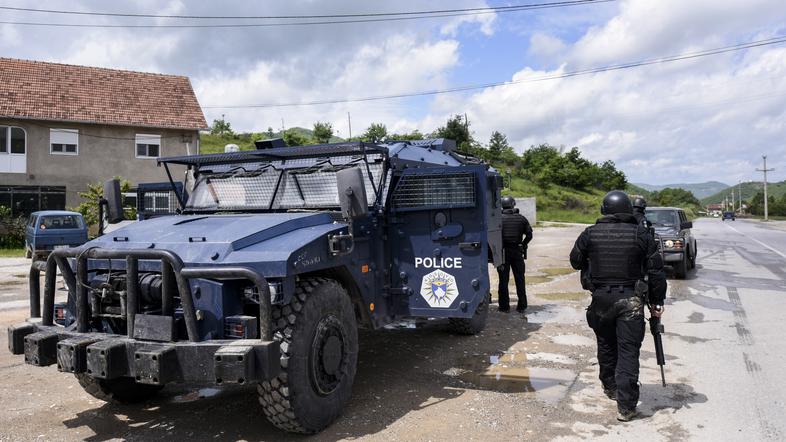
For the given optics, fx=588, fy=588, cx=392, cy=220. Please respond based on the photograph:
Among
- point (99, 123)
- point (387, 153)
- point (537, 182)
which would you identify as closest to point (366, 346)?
point (387, 153)

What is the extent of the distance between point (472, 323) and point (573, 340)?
1.18 m

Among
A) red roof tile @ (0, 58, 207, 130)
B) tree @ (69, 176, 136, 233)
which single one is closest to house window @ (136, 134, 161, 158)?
red roof tile @ (0, 58, 207, 130)

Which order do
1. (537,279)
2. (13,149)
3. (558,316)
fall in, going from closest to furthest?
(558,316) < (537,279) < (13,149)

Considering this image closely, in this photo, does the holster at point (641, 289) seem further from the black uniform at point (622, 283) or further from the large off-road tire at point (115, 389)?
the large off-road tire at point (115, 389)

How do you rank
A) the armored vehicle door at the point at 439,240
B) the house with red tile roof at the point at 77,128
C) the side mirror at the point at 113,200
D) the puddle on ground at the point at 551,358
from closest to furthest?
the armored vehicle door at the point at 439,240, the side mirror at the point at 113,200, the puddle on ground at the point at 551,358, the house with red tile roof at the point at 77,128

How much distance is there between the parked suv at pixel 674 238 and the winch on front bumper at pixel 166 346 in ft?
34.4

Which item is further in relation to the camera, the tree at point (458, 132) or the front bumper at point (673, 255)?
the tree at point (458, 132)

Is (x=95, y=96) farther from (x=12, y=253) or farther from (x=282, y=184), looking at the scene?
(x=282, y=184)

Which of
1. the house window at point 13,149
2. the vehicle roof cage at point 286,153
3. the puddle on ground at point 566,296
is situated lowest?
the puddle on ground at point 566,296

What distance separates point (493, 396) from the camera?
489 centimetres

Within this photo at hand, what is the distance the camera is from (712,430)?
411 centimetres

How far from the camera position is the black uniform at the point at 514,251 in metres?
8.57

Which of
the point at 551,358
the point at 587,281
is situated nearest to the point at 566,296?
the point at 551,358

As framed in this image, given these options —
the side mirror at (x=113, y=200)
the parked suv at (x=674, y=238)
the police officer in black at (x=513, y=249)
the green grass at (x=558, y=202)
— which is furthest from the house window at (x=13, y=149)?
the green grass at (x=558, y=202)
